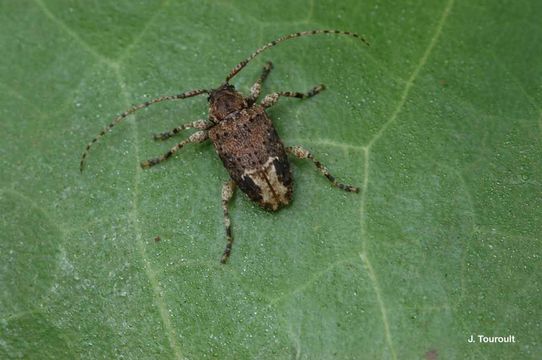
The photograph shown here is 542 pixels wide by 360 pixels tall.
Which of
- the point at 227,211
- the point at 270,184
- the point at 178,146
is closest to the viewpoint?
the point at 270,184

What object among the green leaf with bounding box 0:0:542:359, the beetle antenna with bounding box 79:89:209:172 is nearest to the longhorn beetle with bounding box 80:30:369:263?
the beetle antenna with bounding box 79:89:209:172

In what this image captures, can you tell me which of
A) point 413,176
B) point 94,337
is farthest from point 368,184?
point 94,337

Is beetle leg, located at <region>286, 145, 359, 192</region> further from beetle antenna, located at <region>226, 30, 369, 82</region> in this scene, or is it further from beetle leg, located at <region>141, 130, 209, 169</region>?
beetle antenna, located at <region>226, 30, 369, 82</region>

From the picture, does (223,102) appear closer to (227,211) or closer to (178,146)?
(178,146)

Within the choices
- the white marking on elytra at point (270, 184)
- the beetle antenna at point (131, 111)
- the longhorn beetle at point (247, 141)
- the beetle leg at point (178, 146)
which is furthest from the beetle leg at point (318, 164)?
the beetle antenna at point (131, 111)

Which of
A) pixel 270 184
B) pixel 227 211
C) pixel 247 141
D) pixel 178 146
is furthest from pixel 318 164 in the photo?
pixel 178 146

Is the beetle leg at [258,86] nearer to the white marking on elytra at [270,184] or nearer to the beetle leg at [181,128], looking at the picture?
the beetle leg at [181,128]
